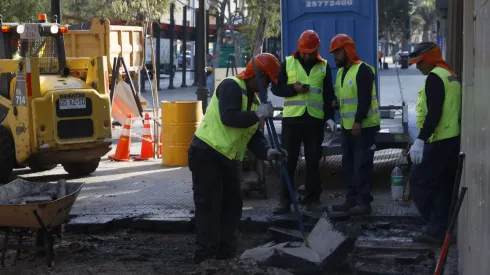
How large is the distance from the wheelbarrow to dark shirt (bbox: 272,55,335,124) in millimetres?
2578

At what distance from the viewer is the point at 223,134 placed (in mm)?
7191

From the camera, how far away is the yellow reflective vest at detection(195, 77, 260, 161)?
716cm

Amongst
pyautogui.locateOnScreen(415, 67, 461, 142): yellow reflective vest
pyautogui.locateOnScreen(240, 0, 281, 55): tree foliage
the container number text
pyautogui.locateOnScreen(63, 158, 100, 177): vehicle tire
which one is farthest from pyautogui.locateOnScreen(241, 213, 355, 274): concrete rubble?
pyautogui.locateOnScreen(240, 0, 281, 55): tree foliage

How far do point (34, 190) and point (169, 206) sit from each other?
230 centimetres

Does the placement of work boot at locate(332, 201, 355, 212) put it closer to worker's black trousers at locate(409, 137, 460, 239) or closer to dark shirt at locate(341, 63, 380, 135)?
dark shirt at locate(341, 63, 380, 135)

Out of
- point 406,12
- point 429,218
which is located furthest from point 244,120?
Result: point 406,12

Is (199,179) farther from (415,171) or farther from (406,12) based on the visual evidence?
(406,12)

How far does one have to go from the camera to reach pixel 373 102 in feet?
30.2

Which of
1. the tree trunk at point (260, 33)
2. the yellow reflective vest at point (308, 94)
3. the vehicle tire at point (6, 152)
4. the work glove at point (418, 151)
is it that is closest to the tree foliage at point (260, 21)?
the tree trunk at point (260, 33)

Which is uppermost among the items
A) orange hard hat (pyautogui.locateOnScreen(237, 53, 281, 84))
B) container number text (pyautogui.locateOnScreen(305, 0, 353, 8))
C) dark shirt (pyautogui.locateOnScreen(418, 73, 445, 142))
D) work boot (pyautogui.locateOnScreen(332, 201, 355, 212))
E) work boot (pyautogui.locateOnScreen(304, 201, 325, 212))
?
container number text (pyautogui.locateOnScreen(305, 0, 353, 8))

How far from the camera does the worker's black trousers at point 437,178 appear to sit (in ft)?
25.1

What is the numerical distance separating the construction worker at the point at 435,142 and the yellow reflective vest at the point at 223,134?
1.62 m

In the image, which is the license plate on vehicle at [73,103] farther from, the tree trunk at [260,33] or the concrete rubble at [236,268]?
the tree trunk at [260,33]

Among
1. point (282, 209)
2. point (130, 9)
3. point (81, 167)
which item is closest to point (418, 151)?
point (282, 209)
